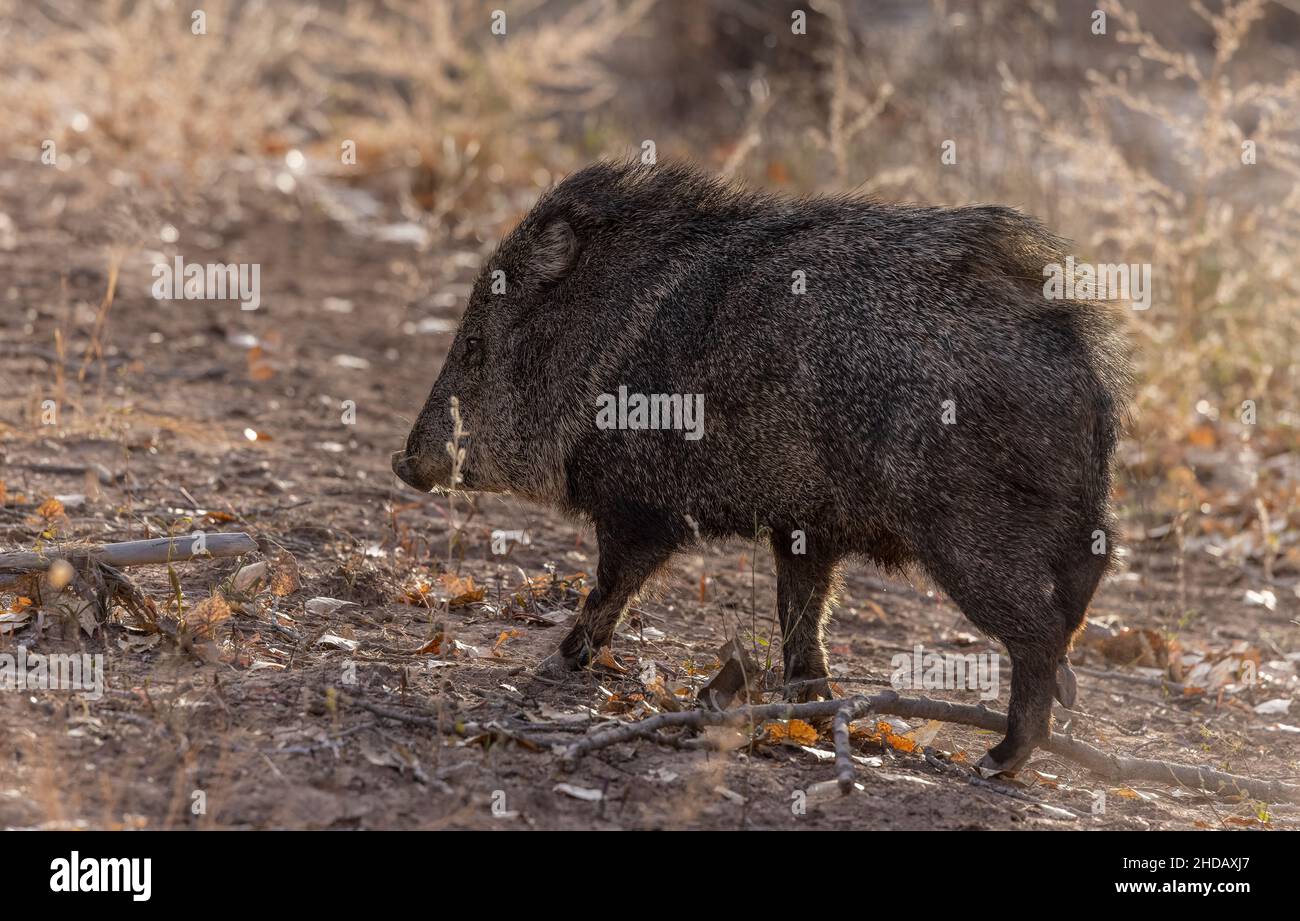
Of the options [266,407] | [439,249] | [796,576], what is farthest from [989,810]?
[439,249]

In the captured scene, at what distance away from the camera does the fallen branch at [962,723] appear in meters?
3.91

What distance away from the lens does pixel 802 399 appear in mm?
4199

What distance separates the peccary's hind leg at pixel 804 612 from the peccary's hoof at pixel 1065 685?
68 centimetres

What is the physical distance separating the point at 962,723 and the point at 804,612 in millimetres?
594

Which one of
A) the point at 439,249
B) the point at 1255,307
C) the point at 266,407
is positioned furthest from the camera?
the point at 439,249

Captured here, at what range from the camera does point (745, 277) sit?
445cm

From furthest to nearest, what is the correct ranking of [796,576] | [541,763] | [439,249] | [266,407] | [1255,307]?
[439,249] → [1255,307] → [266,407] → [796,576] → [541,763]

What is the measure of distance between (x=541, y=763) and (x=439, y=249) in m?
7.18

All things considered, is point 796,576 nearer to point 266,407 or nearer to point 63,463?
point 63,463

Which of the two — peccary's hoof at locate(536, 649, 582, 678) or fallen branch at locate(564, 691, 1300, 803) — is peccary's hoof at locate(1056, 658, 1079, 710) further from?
peccary's hoof at locate(536, 649, 582, 678)

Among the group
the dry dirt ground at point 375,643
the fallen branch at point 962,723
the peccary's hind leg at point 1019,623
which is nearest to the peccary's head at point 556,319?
the dry dirt ground at point 375,643

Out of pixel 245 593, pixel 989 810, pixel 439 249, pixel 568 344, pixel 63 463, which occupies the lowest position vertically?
pixel 989 810

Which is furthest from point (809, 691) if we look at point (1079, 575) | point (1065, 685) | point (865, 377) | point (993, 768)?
point (865, 377)

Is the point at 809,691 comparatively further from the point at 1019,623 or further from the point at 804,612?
the point at 1019,623
